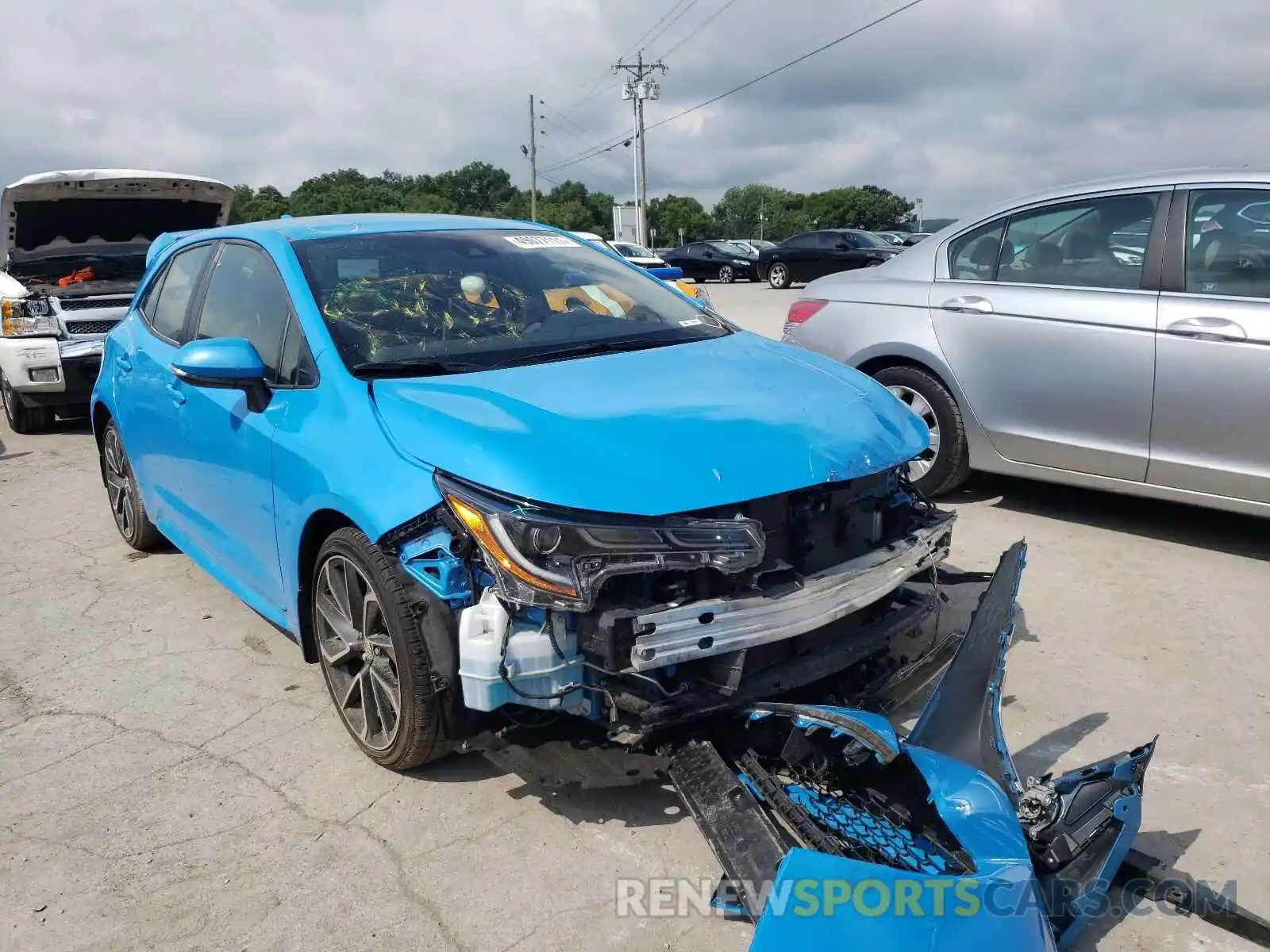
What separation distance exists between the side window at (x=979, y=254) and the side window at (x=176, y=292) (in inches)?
147

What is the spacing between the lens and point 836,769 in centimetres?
253

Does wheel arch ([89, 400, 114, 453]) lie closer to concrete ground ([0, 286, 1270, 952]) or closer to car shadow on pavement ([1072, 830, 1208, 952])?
concrete ground ([0, 286, 1270, 952])

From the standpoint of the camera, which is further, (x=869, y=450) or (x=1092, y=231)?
(x=1092, y=231)

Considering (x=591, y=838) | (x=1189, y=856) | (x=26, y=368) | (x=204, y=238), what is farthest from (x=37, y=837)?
(x=26, y=368)

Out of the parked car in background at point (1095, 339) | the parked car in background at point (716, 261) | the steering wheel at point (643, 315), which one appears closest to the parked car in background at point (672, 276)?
the steering wheel at point (643, 315)

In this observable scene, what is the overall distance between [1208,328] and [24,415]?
9.04 m

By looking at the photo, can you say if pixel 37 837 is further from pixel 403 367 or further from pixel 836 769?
pixel 836 769

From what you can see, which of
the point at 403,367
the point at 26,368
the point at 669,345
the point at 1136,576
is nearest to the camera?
the point at 403,367

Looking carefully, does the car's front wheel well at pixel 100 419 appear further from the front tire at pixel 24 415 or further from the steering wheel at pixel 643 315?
the front tire at pixel 24 415

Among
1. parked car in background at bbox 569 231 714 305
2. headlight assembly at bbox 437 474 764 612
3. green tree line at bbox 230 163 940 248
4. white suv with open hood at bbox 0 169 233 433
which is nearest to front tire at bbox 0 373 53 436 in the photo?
white suv with open hood at bbox 0 169 233 433

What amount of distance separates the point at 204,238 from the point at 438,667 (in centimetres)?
274

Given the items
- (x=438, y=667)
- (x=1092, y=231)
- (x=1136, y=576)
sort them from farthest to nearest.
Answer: (x=1092, y=231), (x=1136, y=576), (x=438, y=667)

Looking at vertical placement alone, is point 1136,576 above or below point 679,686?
below

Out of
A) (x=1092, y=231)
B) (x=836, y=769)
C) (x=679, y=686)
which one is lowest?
(x=836, y=769)
